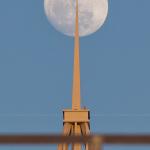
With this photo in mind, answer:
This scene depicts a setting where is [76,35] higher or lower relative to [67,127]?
higher

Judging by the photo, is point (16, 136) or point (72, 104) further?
point (72, 104)

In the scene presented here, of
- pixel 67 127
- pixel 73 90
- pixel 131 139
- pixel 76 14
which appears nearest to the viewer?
pixel 131 139

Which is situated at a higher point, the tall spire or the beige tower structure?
the tall spire

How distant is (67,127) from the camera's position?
36344 mm

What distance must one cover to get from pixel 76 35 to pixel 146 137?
37.4 m

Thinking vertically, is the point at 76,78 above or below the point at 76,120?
above

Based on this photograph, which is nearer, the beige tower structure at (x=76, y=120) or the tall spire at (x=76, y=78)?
the beige tower structure at (x=76, y=120)

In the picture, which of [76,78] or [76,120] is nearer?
[76,120]

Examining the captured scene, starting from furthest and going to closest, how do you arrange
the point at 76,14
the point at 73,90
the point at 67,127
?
the point at 76,14
the point at 73,90
the point at 67,127

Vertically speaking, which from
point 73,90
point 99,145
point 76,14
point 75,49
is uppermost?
point 76,14

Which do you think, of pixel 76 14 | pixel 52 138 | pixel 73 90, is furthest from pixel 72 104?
pixel 52 138

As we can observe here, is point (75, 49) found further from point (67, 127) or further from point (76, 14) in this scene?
point (67, 127)

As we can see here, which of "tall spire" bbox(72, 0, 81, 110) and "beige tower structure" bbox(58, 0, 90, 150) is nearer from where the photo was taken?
"beige tower structure" bbox(58, 0, 90, 150)

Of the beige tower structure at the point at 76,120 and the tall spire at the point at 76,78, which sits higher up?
the tall spire at the point at 76,78
